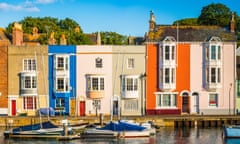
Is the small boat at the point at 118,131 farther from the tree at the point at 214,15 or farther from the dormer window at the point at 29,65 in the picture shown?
the tree at the point at 214,15

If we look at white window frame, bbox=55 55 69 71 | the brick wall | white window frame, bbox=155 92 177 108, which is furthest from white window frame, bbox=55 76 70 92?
white window frame, bbox=155 92 177 108

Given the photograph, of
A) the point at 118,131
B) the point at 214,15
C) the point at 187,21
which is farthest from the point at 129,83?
the point at 187,21

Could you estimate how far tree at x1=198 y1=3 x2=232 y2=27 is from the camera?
118m

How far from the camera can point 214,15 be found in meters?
120

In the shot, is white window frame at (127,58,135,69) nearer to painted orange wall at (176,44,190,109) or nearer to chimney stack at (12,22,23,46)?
painted orange wall at (176,44,190,109)

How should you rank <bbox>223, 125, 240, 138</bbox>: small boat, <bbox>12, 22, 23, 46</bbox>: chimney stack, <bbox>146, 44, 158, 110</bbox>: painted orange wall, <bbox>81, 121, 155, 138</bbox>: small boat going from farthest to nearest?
<bbox>12, 22, 23, 46</bbox>: chimney stack < <bbox>146, 44, 158, 110</bbox>: painted orange wall < <bbox>81, 121, 155, 138</bbox>: small boat < <bbox>223, 125, 240, 138</bbox>: small boat

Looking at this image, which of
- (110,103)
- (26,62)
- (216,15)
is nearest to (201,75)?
(110,103)

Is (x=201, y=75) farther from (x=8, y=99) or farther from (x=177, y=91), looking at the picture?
(x=8, y=99)

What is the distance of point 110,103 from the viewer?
69938mm

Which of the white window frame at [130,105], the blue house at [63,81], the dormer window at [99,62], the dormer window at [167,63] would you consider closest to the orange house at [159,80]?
the dormer window at [167,63]

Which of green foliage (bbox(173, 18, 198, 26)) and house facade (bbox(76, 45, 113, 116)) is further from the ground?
green foliage (bbox(173, 18, 198, 26))

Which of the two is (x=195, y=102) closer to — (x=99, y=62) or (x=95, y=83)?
(x=95, y=83)

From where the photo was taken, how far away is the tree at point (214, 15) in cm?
11819

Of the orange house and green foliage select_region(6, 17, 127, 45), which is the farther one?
green foliage select_region(6, 17, 127, 45)
